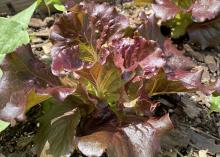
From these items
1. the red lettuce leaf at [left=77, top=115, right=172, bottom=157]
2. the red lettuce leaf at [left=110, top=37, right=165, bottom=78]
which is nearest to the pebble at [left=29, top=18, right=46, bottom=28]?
the red lettuce leaf at [left=110, top=37, right=165, bottom=78]

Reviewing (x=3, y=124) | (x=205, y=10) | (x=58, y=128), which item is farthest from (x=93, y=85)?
(x=205, y=10)

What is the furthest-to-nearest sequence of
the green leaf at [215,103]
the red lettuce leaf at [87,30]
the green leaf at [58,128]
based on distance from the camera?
the green leaf at [215,103], the red lettuce leaf at [87,30], the green leaf at [58,128]

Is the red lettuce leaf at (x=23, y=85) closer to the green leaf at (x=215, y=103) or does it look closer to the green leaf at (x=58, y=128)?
the green leaf at (x=58, y=128)

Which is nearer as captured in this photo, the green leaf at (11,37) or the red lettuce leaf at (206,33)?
the green leaf at (11,37)

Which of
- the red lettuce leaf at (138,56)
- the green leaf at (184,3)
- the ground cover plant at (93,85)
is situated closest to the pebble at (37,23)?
the ground cover plant at (93,85)

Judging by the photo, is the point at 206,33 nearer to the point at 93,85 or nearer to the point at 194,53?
the point at 194,53

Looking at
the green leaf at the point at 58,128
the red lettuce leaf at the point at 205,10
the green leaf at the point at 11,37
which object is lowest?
the red lettuce leaf at the point at 205,10
